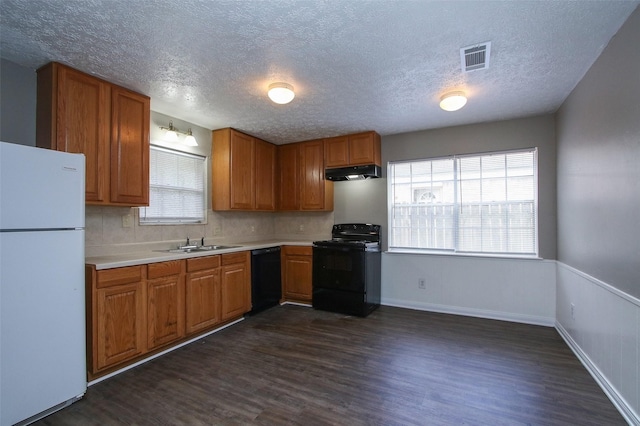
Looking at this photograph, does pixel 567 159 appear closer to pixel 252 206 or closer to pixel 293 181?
pixel 293 181

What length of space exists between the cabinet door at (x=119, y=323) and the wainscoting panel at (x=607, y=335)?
3.49 meters

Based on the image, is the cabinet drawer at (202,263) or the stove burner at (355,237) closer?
the cabinet drawer at (202,263)

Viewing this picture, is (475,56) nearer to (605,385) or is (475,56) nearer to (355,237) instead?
(605,385)

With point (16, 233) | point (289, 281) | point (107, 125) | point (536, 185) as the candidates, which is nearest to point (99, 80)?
point (107, 125)

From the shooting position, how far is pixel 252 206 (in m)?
4.43

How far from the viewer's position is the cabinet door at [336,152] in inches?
173

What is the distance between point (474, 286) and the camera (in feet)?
12.6

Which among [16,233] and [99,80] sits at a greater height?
[99,80]

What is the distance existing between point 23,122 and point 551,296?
17.6ft

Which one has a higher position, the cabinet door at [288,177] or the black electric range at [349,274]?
the cabinet door at [288,177]

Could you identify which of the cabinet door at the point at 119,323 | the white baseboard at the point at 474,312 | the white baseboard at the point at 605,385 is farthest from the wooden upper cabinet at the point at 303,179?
the white baseboard at the point at 605,385

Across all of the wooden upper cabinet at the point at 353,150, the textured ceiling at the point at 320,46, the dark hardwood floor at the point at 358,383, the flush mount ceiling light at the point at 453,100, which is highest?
the textured ceiling at the point at 320,46

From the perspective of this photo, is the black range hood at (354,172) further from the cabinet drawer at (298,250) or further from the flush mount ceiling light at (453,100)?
the flush mount ceiling light at (453,100)

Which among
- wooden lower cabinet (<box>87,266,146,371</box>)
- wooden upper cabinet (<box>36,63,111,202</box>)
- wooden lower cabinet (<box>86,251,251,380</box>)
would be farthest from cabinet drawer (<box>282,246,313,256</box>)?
wooden upper cabinet (<box>36,63,111,202</box>)
